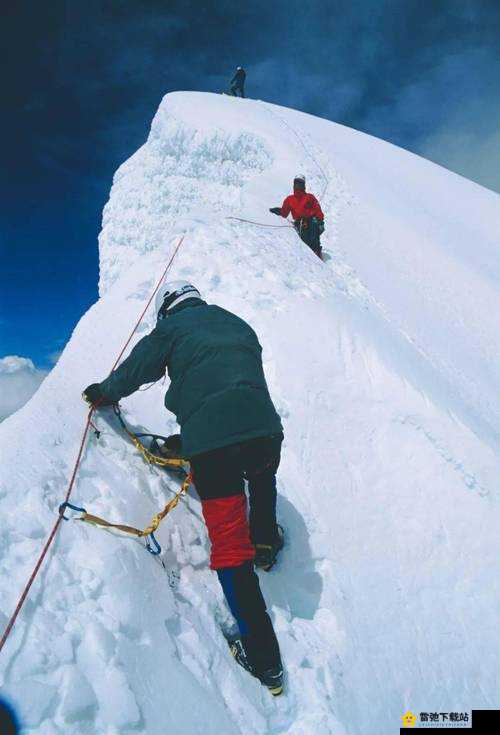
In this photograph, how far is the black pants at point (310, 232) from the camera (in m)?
7.26

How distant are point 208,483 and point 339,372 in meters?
2.07

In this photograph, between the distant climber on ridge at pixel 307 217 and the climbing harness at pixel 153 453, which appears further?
the distant climber on ridge at pixel 307 217

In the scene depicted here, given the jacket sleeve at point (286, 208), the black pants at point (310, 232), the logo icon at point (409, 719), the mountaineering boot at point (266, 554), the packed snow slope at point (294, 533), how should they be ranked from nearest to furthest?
the packed snow slope at point (294, 533)
the logo icon at point (409, 719)
the mountaineering boot at point (266, 554)
the black pants at point (310, 232)
the jacket sleeve at point (286, 208)

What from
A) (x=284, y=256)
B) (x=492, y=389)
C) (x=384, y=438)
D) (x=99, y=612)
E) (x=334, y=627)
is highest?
(x=284, y=256)

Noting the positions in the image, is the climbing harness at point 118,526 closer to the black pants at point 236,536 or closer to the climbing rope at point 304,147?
the black pants at point 236,536

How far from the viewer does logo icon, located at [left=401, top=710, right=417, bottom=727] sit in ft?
7.09

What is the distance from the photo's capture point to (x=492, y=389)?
5.20m

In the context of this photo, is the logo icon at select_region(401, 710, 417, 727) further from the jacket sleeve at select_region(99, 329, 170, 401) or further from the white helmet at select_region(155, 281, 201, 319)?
the white helmet at select_region(155, 281, 201, 319)

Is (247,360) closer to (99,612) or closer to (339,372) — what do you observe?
(99,612)

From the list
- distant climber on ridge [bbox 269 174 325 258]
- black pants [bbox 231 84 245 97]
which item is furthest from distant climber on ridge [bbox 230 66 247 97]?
distant climber on ridge [bbox 269 174 325 258]

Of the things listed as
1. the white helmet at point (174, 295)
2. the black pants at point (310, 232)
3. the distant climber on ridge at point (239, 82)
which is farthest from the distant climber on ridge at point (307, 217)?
the distant climber on ridge at point (239, 82)

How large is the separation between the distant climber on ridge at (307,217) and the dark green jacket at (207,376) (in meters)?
5.30

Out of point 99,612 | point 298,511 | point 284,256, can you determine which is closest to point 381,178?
point 284,256

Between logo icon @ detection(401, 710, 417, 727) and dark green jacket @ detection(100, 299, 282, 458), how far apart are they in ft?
5.21
